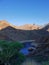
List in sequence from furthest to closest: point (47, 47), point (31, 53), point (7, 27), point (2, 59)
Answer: point (7, 27) → point (47, 47) → point (31, 53) → point (2, 59)

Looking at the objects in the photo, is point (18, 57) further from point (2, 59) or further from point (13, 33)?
point (13, 33)

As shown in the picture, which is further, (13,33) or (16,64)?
(13,33)

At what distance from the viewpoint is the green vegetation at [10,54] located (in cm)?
1304

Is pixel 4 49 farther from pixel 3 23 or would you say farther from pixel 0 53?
pixel 3 23

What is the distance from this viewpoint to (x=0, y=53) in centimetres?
1312

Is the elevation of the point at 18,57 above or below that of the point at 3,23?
below

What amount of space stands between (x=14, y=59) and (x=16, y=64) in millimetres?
318

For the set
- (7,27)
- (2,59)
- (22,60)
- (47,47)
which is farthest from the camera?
(7,27)

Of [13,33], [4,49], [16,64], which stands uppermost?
[13,33]

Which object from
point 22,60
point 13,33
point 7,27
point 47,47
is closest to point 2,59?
point 22,60

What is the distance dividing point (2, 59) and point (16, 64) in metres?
0.97

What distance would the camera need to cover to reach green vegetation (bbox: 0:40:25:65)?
13039mm

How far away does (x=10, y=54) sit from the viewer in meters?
13.2

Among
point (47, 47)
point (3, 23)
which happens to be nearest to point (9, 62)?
point (47, 47)
